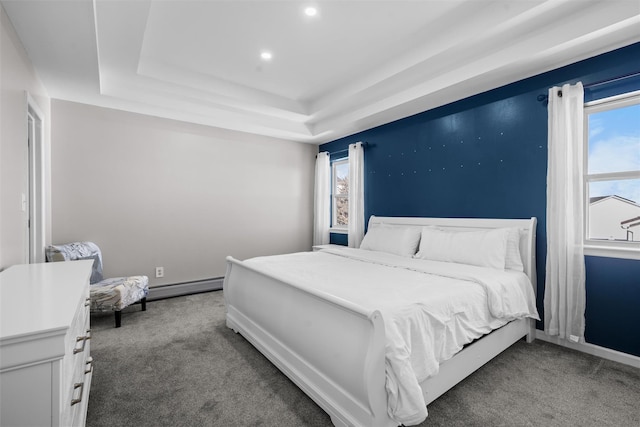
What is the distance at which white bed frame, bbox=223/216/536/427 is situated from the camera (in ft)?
4.58

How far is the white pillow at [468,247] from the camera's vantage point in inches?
105

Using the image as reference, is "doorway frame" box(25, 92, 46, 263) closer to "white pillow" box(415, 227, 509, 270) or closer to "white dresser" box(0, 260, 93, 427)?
"white dresser" box(0, 260, 93, 427)

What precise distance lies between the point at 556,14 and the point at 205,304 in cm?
430

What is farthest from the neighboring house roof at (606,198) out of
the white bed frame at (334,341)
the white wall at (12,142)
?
the white wall at (12,142)

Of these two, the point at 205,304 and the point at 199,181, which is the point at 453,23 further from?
the point at 205,304

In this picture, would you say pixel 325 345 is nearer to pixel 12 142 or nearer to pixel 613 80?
pixel 12 142

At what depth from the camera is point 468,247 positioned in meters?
2.82

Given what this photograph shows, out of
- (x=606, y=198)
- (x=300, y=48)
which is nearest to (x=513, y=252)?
(x=606, y=198)

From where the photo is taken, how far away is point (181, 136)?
13.5 feet

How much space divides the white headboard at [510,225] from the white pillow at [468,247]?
178mm

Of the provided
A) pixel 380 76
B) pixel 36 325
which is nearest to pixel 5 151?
pixel 36 325

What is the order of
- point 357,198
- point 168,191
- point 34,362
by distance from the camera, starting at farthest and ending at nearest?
point 357,198, point 168,191, point 34,362

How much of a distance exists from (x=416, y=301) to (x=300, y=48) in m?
2.52

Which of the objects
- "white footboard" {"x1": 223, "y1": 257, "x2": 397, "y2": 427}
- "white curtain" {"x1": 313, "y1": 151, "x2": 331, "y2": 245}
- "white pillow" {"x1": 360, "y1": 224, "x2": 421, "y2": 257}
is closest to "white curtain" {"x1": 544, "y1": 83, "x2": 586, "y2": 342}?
"white pillow" {"x1": 360, "y1": 224, "x2": 421, "y2": 257}
